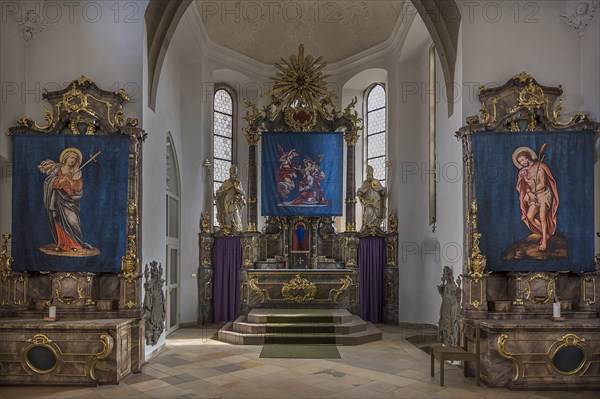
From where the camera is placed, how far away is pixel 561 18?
7.49 m

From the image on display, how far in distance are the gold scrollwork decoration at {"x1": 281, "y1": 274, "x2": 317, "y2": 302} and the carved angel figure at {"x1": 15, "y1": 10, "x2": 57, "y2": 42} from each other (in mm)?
6692

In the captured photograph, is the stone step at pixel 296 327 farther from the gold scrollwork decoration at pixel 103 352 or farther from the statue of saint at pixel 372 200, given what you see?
the gold scrollwork decoration at pixel 103 352

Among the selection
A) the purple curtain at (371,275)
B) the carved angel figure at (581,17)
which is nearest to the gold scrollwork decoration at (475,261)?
the carved angel figure at (581,17)

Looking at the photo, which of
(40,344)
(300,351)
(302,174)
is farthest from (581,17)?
(40,344)

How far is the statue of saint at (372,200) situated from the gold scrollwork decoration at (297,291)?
6.39ft

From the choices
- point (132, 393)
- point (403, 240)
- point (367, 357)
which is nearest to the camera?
point (132, 393)

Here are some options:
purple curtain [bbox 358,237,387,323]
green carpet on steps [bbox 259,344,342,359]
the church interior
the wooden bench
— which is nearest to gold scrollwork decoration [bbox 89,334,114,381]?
the church interior

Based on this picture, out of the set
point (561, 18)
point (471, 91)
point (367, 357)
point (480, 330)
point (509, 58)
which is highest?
point (561, 18)

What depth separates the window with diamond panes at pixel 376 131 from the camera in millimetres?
13641

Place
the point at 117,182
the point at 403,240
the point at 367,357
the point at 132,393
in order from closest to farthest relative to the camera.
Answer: the point at 132,393 → the point at 117,182 → the point at 367,357 → the point at 403,240

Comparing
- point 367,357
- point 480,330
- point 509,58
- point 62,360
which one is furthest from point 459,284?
point 62,360

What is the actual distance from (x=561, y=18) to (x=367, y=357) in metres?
5.62

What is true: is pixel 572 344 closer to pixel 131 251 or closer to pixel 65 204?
pixel 131 251

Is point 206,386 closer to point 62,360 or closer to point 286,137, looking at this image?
point 62,360
